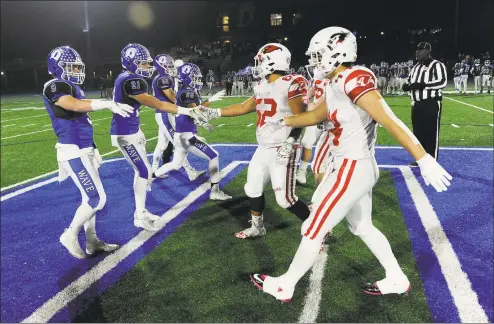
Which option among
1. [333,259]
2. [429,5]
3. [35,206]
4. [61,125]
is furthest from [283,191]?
[429,5]

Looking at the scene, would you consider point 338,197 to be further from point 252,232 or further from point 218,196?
point 218,196

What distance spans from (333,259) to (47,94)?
3.42 m

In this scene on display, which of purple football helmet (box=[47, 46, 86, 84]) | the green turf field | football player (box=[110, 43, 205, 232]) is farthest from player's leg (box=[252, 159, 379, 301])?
purple football helmet (box=[47, 46, 86, 84])

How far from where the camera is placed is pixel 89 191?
4.27 m

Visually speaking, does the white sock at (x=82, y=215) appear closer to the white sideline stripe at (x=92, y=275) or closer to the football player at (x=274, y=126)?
the white sideline stripe at (x=92, y=275)

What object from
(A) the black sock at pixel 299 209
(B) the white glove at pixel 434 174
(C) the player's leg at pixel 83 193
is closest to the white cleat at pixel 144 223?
(C) the player's leg at pixel 83 193

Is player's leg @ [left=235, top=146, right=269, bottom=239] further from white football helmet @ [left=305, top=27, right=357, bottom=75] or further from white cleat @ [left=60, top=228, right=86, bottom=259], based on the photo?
white cleat @ [left=60, top=228, right=86, bottom=259]

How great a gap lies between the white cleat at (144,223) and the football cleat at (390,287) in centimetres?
286

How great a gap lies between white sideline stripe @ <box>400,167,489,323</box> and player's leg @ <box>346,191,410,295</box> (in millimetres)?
470

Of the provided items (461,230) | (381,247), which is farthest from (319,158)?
(381,247)

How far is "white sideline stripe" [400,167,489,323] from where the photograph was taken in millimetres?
3168

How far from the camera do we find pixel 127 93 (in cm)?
467

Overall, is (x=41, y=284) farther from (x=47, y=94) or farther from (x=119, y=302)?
(x=47, y=94)

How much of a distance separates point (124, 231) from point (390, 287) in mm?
3399
